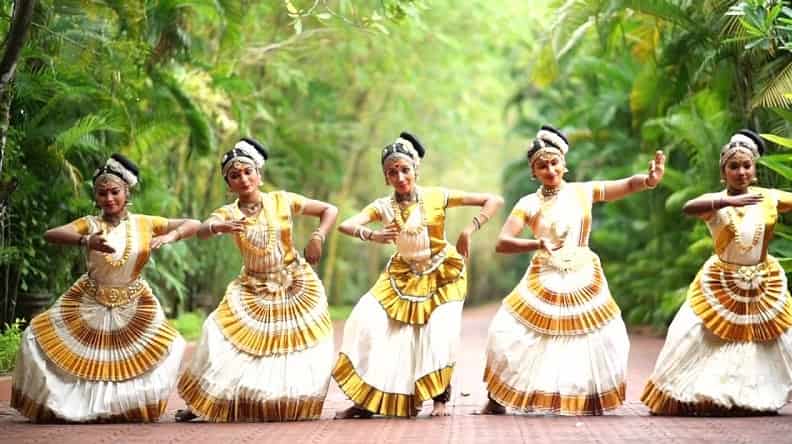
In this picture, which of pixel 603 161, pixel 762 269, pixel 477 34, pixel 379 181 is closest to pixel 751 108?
pixel 762 269

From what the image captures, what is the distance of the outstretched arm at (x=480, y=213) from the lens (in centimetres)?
897

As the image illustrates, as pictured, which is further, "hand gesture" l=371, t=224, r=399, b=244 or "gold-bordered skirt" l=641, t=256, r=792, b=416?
"hand gesture" l=371, t=224, r=399, b=244

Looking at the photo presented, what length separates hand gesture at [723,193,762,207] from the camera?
28.8 ft

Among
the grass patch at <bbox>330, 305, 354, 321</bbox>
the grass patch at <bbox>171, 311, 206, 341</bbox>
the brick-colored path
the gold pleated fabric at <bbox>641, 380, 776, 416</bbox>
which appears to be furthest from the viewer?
the grass patch at <bbox>330, 305, 354, 321</bbox>

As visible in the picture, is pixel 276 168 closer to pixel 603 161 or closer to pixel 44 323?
pixel 603 161

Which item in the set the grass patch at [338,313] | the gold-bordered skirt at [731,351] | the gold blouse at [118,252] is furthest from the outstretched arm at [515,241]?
the grass patch at [338,313]

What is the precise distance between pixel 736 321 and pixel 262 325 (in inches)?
124

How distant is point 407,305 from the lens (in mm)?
9039

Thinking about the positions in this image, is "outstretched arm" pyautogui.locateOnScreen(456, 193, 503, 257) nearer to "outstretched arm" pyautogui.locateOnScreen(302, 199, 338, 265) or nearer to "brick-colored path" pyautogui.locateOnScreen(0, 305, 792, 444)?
"outstretched arm" pyautogui.locateOnScreen(302, 199, 338, 265)

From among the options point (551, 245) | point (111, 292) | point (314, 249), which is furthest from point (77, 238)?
point (551, 245)

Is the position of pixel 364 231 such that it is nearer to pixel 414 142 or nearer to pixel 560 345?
pixel 414 142

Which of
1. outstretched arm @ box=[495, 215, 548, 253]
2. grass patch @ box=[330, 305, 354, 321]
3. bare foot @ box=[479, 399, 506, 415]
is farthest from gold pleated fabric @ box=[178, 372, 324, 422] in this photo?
grass patch @ box=[330, 305, 354, 321]

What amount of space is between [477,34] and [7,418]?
1865 centimetres

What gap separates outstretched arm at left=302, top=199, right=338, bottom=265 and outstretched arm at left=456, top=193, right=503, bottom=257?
882mm
